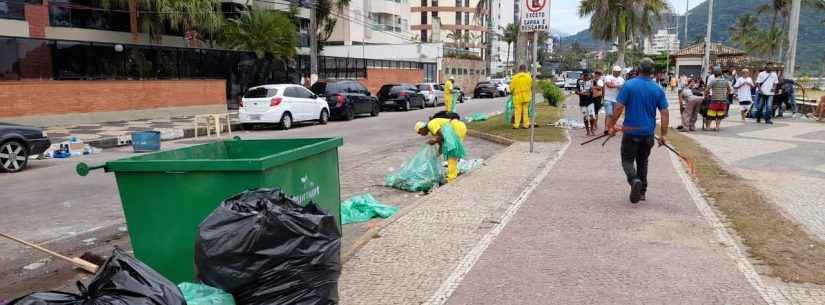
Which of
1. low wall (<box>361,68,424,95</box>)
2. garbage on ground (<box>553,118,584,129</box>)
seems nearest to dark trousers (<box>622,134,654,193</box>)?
garbage on ground (<box>553,118,584,129</box>)

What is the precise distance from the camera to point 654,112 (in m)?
7.37

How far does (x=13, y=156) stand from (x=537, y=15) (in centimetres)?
955

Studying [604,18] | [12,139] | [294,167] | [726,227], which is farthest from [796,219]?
[604,18]

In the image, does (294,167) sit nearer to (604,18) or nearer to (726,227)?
(726,227)

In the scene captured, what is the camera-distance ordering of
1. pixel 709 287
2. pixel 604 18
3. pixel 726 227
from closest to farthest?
pixel 709 287 → pixel 726 227 → pixel 604 18

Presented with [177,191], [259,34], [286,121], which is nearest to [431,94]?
[259,34]

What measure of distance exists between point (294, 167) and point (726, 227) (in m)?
4.37

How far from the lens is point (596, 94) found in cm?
1513

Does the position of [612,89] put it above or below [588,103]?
above

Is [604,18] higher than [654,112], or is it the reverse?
[604,18]

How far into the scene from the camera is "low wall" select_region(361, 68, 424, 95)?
3958 centimetres

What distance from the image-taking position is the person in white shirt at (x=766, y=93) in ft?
60.4

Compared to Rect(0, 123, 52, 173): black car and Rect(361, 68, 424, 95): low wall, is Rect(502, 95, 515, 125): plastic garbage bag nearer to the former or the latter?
Rect(0, 123, 52, 173): black car

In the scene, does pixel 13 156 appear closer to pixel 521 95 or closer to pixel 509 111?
pixel 521 95
